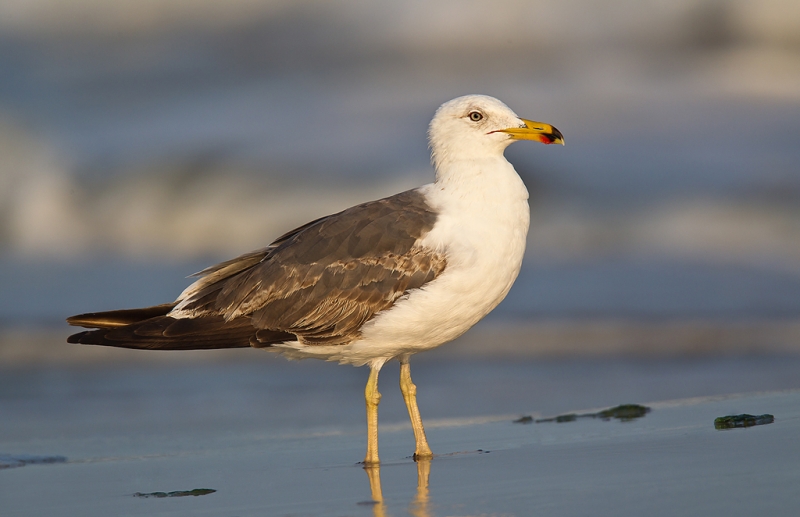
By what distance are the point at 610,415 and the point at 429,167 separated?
734cm

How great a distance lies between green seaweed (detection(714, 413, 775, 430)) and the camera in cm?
561

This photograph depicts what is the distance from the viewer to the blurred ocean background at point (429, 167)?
10.9m

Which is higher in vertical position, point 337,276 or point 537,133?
point 537,133

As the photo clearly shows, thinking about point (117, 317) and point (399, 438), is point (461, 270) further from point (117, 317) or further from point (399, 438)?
point (117, 317)

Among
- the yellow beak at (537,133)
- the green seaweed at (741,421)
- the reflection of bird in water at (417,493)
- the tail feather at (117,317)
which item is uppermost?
the yellow beak at (537,133)

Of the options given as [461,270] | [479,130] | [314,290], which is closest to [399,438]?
[314,290]

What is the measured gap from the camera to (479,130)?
19.6 ft

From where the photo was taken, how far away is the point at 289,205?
44.7 ft

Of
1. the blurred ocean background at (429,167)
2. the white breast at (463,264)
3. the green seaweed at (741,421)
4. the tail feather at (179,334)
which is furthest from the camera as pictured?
the blurred ocean background at (429,167)

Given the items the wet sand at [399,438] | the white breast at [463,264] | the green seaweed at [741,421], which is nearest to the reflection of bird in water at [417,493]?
the wet sand at [399,438]

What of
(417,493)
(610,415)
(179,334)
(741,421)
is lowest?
(417,493)

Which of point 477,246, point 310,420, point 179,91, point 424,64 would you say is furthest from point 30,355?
point 424,64

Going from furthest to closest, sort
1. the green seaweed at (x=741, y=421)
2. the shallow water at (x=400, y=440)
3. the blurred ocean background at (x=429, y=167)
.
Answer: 1. the blurred ocean background at (x=429, y=167)
2. the green seaweed at (x=741, y=421)
3. the shallow water at (x=400, y=440)

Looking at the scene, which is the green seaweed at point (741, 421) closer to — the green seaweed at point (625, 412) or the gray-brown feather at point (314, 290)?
the green seaweed at point (625, 412)
